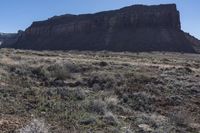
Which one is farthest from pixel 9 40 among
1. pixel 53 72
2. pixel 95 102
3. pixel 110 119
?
pixel 110 119

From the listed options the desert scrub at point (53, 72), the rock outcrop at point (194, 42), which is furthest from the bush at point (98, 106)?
the rock outcrop at point (194, 42)

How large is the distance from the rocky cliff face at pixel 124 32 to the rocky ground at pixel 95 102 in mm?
73543

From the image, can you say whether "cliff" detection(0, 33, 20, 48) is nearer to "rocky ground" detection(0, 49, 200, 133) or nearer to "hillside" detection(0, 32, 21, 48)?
"hillside" detection(0, 32, 21, 48)

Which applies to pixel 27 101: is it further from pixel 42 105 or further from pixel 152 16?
pixel 152 16

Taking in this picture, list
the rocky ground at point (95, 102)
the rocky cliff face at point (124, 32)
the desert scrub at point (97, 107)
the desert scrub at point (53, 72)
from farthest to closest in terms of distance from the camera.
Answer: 1. the rocky cliff face at point (124, 32)
2. the desert scrub at point (53, 72)
3. the desert scrub at point (97, 107)
4. the rocky ground at point (95, 102)

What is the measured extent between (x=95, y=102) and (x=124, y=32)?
306ft

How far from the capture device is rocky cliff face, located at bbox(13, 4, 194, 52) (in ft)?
333

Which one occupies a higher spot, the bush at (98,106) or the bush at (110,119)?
the bush at (98,106)

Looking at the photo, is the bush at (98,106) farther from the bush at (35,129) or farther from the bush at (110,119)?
the bush at (35,129)

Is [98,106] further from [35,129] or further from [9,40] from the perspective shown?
[9,40]

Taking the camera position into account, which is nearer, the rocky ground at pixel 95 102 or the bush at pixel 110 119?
the rocky ground at pixel 95 102

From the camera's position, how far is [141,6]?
378 ft

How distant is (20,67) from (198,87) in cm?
1090

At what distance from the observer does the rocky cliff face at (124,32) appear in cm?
10144
